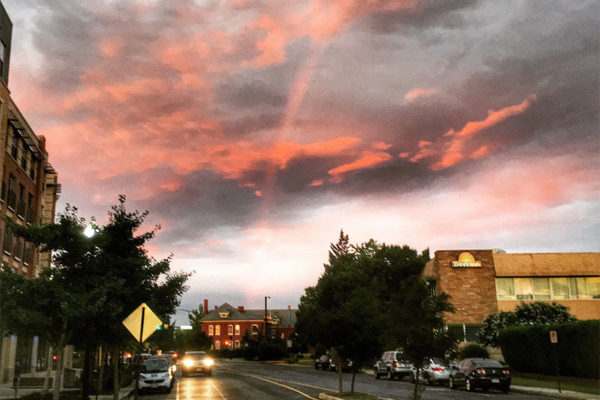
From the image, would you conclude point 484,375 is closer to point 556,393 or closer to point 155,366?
point 556,393

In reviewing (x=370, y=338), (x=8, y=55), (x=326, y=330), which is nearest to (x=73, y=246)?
(x=326, y=330)

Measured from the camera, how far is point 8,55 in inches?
1291

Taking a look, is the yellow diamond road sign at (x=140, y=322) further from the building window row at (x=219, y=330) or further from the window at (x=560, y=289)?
the building window row at (x=219, y=330)

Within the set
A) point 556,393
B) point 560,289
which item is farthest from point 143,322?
point 560,289

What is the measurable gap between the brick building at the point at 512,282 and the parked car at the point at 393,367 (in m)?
10.5

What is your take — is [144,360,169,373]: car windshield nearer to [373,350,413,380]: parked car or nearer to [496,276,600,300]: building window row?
[373,350,413,380]: parked car

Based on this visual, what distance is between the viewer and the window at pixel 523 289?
4971 cm

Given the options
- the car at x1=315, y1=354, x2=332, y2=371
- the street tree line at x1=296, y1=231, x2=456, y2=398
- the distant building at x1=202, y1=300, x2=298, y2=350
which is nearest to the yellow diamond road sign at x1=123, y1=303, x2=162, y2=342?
the street tree line at x1=296, y1=231, x2=456, y2=398

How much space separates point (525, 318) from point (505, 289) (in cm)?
928

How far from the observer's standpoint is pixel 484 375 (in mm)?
28344

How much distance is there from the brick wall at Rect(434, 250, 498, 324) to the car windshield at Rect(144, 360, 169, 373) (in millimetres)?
26575

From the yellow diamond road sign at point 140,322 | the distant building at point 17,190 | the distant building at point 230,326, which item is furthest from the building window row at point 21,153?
the distant building at point 230,326

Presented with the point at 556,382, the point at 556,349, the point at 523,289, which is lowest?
the point at 556,382

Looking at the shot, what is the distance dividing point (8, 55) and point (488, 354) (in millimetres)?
37365
